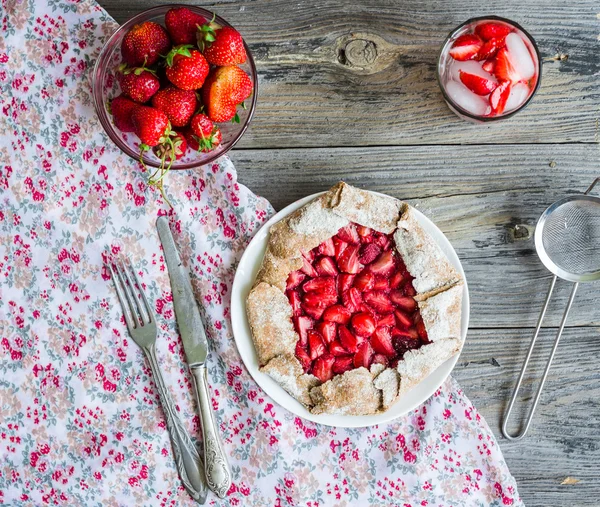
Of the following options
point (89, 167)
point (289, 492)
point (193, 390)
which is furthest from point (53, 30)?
point (289, 492)

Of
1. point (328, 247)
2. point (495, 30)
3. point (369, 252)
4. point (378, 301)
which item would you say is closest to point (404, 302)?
point (378, 301)

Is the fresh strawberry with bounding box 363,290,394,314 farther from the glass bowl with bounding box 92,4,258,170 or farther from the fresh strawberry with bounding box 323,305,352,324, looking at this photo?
the glass bowl with bounding box 92,4,258,170

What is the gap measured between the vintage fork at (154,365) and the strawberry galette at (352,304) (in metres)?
0.36

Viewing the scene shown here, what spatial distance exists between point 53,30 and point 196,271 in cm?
90

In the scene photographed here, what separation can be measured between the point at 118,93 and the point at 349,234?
83cm

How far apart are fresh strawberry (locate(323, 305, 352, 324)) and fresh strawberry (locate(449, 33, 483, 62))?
0.85 metres

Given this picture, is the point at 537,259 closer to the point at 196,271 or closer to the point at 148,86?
the point at 196,271

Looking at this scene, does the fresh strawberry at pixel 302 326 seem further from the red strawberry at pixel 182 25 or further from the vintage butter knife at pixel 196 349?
the red strawberry at pixel 182 25

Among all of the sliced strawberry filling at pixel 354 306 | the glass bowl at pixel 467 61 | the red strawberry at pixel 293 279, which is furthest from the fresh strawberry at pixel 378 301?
the glass bowl at pixel 467 61

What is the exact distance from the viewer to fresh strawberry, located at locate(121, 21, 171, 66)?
1.86 metres

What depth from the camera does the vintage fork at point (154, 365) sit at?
2.14 m

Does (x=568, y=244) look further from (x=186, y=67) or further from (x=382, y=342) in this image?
(x=186, y=67)

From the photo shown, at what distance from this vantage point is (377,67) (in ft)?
7.12

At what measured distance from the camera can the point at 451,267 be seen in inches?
80.7
